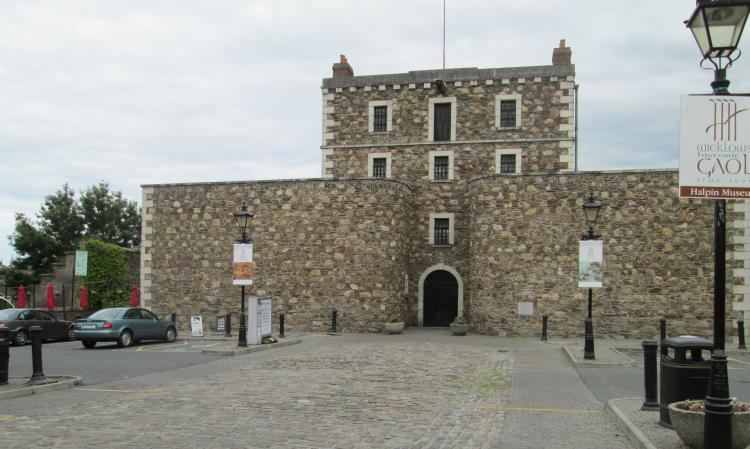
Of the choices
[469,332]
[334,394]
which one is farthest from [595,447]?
[469,332]

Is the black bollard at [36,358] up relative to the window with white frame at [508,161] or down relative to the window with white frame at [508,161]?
down

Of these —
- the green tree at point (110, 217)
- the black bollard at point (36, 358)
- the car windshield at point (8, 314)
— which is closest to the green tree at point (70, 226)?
the green tree at point (110, 217)

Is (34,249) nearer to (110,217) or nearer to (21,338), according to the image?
(110,217)

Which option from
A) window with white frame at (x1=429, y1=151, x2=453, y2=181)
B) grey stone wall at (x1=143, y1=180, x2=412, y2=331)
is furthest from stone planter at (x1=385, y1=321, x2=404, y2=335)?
window with white frame at (x1=429, y1=151, x2=453, y2=181)

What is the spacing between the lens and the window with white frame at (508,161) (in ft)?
94.6

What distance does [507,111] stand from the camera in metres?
29.1

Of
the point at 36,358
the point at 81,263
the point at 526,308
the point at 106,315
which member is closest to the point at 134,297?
the point at 81,263

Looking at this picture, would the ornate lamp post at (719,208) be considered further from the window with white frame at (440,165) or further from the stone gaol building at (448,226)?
the window with white frame at (440,165)

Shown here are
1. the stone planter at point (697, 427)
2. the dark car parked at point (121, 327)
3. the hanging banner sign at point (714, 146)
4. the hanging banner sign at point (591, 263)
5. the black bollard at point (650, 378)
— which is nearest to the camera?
the stone planter at point (697, 427)

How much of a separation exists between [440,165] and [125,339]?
15061 mm

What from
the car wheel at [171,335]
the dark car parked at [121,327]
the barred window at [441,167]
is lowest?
the car wheel at [171,335]

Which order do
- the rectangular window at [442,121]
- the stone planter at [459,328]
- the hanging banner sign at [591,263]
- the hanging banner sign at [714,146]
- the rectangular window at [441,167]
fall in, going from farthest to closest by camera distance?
1. the rectangular window at [442,121]
2. the rectangular window at [441,167]
3. the stone planter at [459,328]
4. the hanging banner sign at [591,263]
5. the hanging banner sign at [714,146]

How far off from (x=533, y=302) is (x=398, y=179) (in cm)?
859

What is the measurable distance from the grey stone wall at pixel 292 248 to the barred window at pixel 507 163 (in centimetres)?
428
